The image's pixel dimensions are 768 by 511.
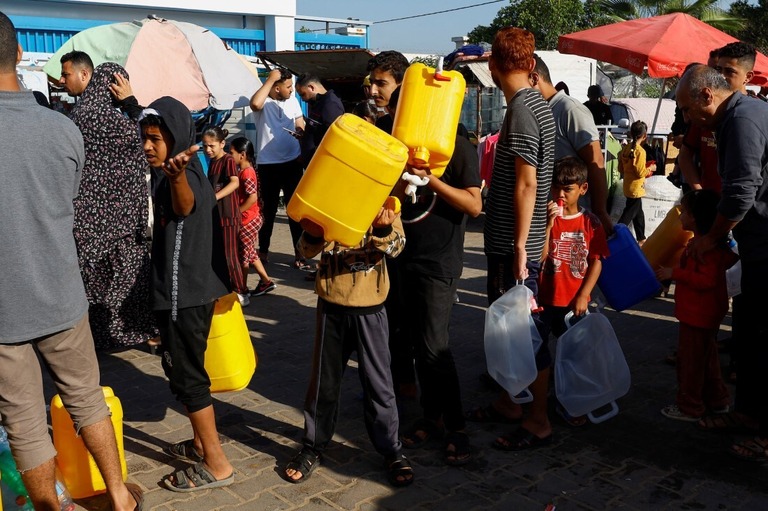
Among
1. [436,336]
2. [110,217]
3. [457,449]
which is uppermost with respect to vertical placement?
[110,217]

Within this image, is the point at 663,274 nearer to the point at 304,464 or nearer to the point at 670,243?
the point at 670,243

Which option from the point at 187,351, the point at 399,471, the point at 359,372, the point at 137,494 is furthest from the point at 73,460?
the point at 399,471

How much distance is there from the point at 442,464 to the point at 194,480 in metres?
1.29

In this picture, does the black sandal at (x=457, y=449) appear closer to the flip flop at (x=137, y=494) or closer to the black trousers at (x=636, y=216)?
the flip flop at (x=137, y=494)

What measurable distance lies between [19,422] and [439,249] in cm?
214

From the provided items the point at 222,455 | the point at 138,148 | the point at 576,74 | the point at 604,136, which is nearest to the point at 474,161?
the point at 222,455

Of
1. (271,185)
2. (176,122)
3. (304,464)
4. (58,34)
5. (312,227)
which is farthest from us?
(58,34)

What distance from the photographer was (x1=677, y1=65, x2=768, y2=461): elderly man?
395cm

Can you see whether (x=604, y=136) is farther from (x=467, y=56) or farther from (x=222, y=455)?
(x=222, y=455)

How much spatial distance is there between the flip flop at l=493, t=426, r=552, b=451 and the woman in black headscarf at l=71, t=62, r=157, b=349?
9.36 ft

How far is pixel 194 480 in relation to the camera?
376 centimetres

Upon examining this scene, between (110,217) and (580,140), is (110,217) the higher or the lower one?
the lower one

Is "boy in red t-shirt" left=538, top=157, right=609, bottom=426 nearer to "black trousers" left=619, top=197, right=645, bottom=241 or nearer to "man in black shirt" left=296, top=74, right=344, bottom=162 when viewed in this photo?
"man in black shirt" left=296, top=74, right=344, bottom=162

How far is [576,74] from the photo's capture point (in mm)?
17500
